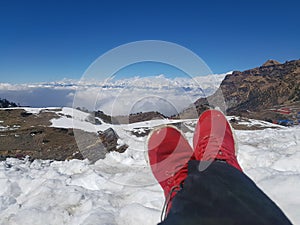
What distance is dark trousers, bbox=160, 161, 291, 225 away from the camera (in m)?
1.60

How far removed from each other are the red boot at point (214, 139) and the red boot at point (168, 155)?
226 millimetres

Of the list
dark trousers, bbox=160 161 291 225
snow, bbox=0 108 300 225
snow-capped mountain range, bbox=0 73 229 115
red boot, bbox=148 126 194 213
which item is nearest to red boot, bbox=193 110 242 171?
red boot, bbox=148 126 194 213

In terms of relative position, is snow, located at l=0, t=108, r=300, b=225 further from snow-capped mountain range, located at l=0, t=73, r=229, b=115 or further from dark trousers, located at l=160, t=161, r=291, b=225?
snow-capped mountain range, located at l=0, t=73, r=229, b=115

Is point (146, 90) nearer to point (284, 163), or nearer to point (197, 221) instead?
point (284, 163)

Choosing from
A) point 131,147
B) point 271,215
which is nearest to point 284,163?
point 271,215

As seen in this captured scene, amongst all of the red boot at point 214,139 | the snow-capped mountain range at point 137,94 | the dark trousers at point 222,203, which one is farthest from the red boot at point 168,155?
the dark trousers at point 222,203

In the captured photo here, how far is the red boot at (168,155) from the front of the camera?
356 centimetres

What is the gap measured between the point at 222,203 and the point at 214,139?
9.31 feet

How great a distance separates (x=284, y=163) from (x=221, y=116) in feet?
4.89

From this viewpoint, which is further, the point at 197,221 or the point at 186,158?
the point at 186,158

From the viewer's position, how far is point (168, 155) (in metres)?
4.50

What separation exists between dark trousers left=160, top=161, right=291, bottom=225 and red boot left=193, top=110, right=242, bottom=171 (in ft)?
3.81

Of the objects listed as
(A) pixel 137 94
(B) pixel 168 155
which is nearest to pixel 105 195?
(B) pixel 168 155

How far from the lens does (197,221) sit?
1.65 m
